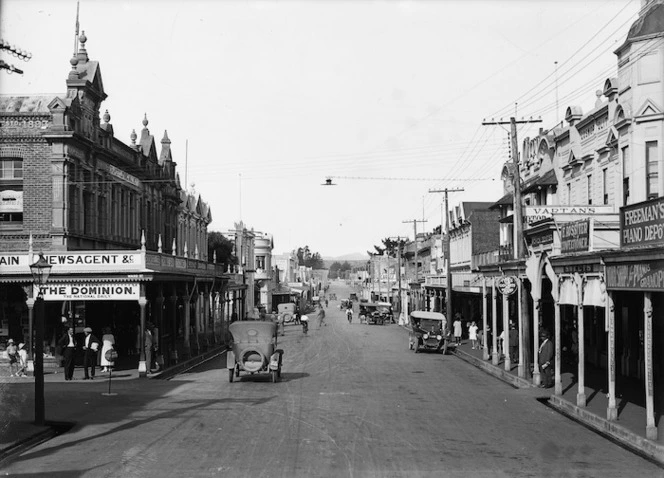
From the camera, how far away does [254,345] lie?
25344 millimetres

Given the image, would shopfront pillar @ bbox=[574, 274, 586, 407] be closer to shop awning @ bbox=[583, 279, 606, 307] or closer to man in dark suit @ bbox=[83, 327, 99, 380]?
shop awning @ bbox=[583, 279, 606, 307]

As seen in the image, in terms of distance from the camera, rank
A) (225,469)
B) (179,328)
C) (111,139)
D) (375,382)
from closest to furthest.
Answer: (225,469), (375,382), (111,139), (179,328)

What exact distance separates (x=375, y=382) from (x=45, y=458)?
13485 mm

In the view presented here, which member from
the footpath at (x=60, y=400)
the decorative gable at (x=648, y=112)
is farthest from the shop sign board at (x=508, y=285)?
the footpath at (x=60, y=400)

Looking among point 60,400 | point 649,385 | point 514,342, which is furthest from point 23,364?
point 649,385

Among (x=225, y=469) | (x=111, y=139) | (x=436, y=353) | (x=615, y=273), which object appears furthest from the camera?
(x=436, y=353)

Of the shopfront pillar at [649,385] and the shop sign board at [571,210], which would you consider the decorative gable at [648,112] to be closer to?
the shop sign board at [571,210]

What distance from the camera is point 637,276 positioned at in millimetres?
14445

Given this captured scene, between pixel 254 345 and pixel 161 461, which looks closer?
pixel 161 461

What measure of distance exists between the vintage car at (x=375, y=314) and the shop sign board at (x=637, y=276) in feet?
187

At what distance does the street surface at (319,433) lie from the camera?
12172 mm

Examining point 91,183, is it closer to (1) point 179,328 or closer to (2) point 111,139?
(2) point 111,139

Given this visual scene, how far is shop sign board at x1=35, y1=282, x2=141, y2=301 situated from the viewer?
25.9 metres

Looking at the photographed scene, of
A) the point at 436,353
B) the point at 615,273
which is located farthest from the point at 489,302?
the point at 615,273
